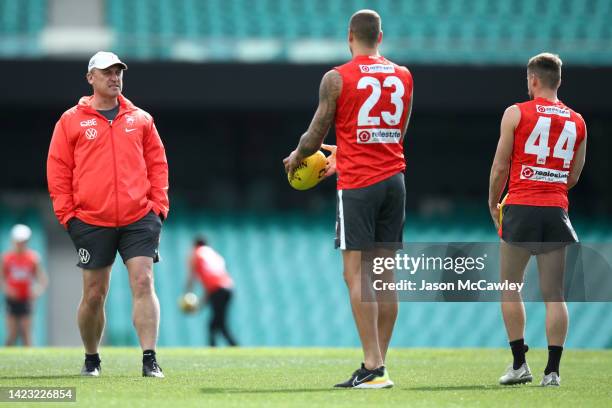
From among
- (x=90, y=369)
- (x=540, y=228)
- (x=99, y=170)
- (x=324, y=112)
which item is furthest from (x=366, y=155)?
(x=90, y=369)

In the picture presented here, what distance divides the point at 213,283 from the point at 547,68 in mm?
10985

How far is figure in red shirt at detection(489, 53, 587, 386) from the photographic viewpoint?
24.9 ft

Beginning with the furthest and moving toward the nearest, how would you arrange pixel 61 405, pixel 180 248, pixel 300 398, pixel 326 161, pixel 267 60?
pixel 180 248 < pixel 267 60 < pixel 326 161 < pixel 300 398 < pixel 61 405

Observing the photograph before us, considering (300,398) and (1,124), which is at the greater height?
(1,124)

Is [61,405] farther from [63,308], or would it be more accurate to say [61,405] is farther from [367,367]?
[63,308]

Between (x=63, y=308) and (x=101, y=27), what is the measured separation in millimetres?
5240

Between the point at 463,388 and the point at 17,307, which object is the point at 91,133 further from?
the point at 17,307

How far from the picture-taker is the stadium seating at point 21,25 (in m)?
20.3

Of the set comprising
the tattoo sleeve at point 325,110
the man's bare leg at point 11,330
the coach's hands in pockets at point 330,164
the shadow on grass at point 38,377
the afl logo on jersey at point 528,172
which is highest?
the tattoo sleeve at point 325,110

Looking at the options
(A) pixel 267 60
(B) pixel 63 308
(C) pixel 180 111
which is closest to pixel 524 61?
(A) pixel 267 60

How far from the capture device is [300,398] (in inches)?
263

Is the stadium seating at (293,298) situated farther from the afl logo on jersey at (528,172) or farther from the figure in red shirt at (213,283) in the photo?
the afl logo on jersey at (528,172)

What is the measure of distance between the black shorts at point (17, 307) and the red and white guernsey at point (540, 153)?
13.0m

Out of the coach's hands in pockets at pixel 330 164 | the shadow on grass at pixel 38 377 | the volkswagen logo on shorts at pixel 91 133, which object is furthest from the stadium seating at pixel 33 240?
the coach's hands in pockets at pixel 330 164
